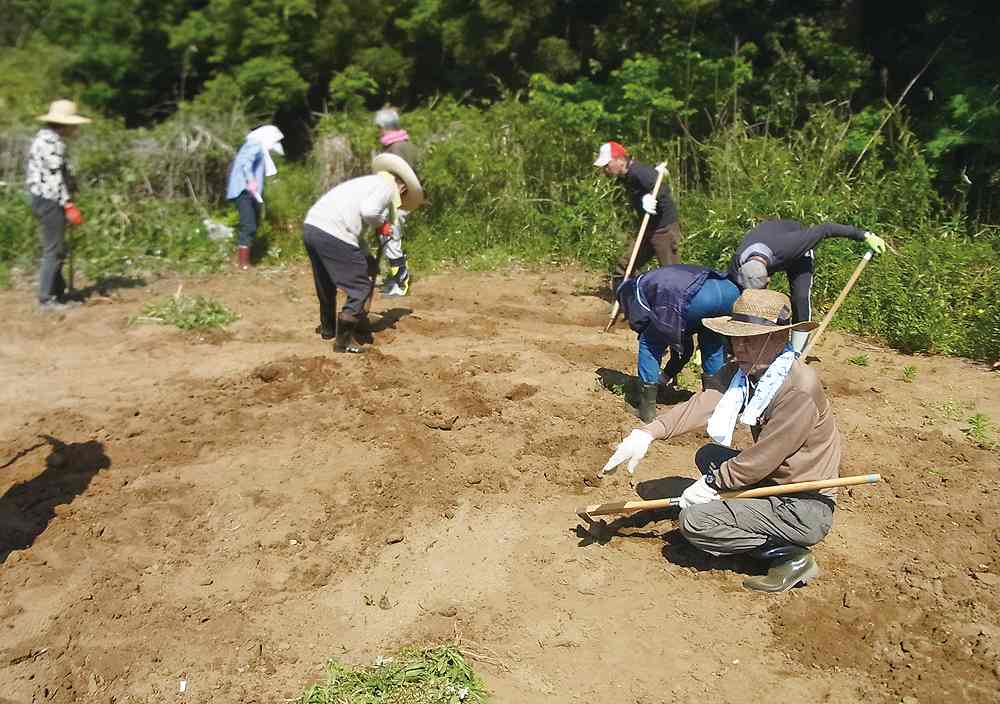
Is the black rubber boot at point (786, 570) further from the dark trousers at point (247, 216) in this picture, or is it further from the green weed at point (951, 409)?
the dark trousers at point (247, 216)

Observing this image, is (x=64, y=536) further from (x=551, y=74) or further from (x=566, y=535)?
(x=551, y=74)

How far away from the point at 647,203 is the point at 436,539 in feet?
13.9

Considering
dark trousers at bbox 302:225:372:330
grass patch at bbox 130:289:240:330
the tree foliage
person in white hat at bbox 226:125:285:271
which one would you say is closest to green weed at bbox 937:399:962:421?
the tree foliage

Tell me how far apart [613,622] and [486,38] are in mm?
10914

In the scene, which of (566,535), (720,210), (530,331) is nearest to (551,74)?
(720,210)

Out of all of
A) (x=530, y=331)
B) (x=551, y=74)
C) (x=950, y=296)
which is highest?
(x=551, y=74)

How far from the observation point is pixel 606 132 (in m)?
11.8

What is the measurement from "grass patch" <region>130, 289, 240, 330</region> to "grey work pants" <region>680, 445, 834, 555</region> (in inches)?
220

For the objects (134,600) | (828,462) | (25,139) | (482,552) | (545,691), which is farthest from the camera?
(25,139)

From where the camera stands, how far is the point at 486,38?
44.6 ft

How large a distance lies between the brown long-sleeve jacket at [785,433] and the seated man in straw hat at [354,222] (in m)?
3.62

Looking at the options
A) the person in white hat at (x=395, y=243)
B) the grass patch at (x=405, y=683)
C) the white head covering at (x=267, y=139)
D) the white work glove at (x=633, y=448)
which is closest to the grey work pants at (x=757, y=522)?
the white work glove at (x=633, y=448)

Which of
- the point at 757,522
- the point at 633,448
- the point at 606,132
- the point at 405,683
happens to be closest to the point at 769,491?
the point at 757,522

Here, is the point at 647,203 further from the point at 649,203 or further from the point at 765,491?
the point at 765,491
